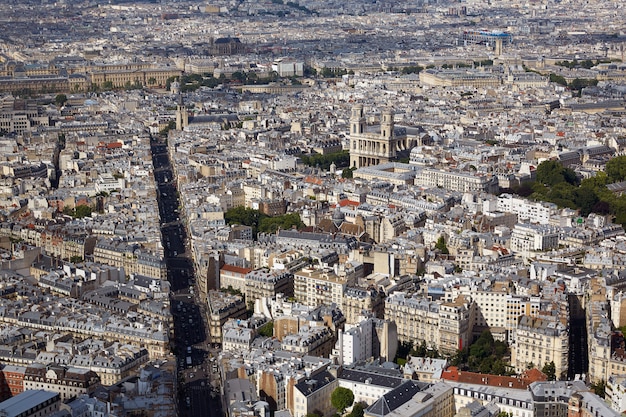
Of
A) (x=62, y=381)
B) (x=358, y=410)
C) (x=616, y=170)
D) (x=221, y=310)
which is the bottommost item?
(x=616, y=170)

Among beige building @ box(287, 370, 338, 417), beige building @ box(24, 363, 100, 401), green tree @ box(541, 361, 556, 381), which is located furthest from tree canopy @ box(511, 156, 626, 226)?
beige building @ box(24, 363, 100, 401)

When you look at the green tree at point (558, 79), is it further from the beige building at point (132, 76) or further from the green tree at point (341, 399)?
the green tree at point (341, 399)

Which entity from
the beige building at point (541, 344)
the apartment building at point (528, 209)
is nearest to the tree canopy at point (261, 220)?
the apartment building at point (528, 209)

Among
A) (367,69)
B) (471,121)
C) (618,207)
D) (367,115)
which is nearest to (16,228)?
(618,207)

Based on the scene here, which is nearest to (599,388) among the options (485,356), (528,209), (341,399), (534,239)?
(485,356)

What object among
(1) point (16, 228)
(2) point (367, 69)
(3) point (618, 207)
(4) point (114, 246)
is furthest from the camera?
(2) point (367, 69)

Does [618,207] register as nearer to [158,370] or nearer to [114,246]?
[114,246]

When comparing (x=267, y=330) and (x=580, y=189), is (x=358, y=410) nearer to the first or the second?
(x=267, y=330)
